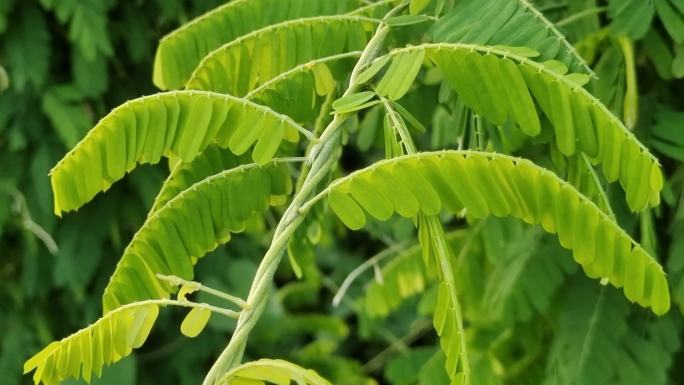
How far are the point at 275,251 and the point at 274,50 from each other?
379mm

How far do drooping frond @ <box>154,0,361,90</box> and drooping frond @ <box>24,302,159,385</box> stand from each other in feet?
1.59

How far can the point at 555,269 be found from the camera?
1510 mm

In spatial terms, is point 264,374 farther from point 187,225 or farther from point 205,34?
point 205,34

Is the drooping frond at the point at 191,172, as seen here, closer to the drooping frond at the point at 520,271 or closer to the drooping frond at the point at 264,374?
the drooping frond at the point at 264,374

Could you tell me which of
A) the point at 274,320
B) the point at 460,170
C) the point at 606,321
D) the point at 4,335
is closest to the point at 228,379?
the point at 460,170

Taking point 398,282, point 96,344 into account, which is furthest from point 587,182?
point 398,282

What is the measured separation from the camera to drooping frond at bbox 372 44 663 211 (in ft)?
3.20

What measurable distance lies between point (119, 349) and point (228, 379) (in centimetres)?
13

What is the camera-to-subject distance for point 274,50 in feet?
3.94

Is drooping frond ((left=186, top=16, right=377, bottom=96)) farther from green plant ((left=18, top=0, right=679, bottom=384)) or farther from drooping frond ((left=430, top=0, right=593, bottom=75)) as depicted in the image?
drooping frond ((left=430, top=0, right=593, bottom=75))

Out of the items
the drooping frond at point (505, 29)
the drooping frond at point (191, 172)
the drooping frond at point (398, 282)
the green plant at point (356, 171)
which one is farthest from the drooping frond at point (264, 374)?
the drooping frond at point (398, 282)

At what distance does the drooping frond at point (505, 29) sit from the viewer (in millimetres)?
1080

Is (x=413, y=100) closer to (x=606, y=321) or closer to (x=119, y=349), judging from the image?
(x=606, y=321)

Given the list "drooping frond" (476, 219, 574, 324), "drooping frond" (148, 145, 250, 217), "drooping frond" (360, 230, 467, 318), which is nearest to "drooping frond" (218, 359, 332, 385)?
"drooping frond" (148, 145, 250, 217)
